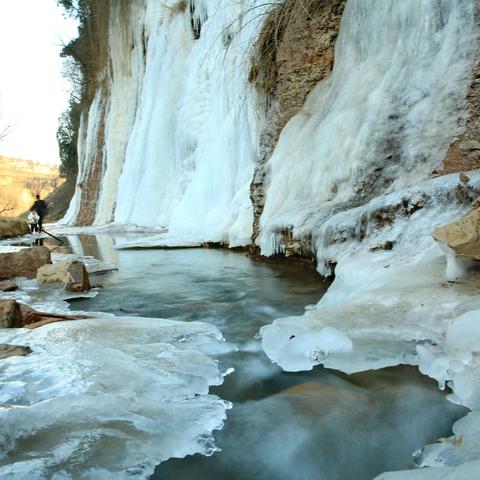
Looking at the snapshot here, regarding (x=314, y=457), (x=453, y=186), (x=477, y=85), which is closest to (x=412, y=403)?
(x=314, y=457)

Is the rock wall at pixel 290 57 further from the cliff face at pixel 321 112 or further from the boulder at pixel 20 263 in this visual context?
the boulder at pixel 20 263

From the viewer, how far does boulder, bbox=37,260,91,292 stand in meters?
3.82

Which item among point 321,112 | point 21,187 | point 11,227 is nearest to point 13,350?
point 321,112

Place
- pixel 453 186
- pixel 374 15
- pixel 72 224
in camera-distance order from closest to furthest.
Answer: pixel 453 186 → pixel 374 15 → pixel 72 224

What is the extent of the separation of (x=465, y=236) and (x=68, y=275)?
10.5ft

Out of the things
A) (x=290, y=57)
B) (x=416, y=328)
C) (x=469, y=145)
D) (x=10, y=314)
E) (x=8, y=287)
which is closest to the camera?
(x=416, y=328)

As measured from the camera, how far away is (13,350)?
1.92m

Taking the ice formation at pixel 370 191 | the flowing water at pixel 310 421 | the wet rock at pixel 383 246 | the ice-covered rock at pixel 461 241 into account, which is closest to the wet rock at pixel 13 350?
the flowing water at pixel 310 421

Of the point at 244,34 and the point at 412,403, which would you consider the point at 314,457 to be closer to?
the point at 412,403

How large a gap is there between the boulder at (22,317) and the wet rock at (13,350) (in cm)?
39

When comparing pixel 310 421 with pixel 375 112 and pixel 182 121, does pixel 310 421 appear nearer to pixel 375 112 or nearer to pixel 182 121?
pixel 375 112

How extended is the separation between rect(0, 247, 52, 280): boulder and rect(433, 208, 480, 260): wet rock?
13.3 feet

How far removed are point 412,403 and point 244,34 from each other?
783cm

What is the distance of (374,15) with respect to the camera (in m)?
4.90
